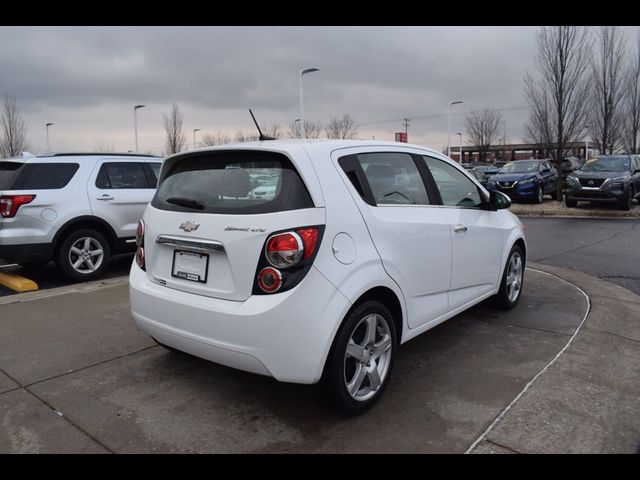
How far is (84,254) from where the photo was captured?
6.96m

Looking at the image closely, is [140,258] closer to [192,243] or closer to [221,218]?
[192,243]

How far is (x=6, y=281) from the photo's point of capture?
22.0ft

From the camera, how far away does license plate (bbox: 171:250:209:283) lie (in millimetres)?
3045

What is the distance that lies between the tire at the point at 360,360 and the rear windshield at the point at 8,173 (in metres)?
5.49

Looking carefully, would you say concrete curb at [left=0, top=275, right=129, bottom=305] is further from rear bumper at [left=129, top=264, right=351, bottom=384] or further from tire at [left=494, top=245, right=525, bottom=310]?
tire at [left=494, top=245, right=525, bottom=310]

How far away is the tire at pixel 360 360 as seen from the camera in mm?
2887

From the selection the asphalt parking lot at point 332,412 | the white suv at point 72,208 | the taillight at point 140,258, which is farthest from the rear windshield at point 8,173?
the taillight at point 140,258

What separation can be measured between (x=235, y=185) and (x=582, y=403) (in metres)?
2.62

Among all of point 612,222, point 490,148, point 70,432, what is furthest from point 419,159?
point 490,148

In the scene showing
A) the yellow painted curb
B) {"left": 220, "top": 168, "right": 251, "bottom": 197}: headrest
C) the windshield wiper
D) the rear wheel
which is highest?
{"left": 220, "top": 168, "right": 251, "bottom": 197}: headrest

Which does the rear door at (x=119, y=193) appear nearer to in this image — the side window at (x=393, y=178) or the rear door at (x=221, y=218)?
the rear door at (x=221, y=218)

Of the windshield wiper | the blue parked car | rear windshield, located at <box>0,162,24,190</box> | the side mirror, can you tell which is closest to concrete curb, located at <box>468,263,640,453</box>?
the side mirror

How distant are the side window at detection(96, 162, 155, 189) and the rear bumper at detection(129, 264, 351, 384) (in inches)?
198
